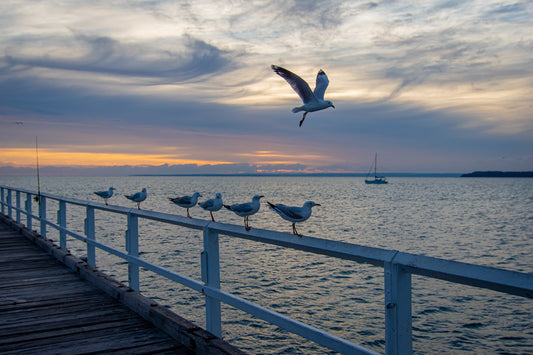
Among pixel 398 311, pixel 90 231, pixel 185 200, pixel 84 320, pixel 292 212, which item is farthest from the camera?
pixel 185 200

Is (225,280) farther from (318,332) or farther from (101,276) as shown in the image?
(318,332)

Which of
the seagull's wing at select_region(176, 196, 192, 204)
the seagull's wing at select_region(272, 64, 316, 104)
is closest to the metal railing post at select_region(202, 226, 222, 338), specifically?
the seagull's wing at select_region(272, 64, 316, 104)

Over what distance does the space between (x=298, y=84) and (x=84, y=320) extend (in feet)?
12.1

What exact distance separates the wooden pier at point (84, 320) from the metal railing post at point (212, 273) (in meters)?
0.13

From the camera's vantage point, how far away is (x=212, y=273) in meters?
3.83

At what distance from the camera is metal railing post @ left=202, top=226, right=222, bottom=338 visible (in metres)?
3.81

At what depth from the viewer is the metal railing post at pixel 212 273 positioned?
381cm

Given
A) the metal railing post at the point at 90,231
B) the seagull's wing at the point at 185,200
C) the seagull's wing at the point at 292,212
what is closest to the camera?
the seagull's wing at the point at 292,212

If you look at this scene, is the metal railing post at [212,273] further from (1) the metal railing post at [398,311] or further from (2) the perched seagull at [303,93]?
(2) the perched seagull at [303,93]

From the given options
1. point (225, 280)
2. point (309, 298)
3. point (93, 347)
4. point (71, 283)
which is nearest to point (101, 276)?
point (71, 283)

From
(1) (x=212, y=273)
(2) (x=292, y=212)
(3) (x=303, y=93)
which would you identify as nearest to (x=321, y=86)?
(3) (x=303, y=93)

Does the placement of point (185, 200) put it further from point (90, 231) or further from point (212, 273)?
point (212, 273)

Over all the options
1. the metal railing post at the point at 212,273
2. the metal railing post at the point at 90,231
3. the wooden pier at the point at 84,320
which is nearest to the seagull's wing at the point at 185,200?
the metal railing post at the point at 90,231

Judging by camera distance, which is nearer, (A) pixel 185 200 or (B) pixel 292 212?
(B) pixel 292 212
